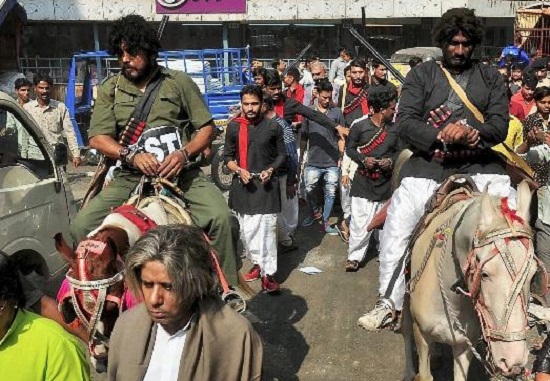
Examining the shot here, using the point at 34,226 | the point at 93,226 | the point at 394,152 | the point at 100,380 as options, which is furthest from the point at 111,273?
the point at 394,152

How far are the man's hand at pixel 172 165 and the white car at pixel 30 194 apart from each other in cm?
187

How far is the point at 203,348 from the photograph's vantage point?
2.75 meters

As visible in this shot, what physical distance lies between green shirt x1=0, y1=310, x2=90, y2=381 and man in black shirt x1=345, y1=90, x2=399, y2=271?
540 cm

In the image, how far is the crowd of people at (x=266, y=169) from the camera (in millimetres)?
2789

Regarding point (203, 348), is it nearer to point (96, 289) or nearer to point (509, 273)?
point (96, 289)

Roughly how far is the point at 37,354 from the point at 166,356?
542 millimetres

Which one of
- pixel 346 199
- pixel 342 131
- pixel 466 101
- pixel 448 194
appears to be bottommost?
pixel 346 199

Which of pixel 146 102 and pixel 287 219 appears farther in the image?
pixel 287 219

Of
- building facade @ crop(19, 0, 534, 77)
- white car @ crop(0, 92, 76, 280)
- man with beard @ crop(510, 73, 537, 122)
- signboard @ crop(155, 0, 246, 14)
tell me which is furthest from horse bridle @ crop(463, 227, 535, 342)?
signboard @ crop(155, 0, 246, 14)

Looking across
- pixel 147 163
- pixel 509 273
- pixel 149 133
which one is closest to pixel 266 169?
pixel 149 133

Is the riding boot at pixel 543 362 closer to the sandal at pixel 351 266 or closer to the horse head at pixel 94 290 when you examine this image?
the horse head at pixel 94 290

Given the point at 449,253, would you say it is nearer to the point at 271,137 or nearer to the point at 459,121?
the point at 459,121

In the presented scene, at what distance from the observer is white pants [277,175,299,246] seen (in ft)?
27.6

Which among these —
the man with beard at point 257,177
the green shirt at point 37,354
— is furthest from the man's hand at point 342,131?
the green shirt at point 37,354
